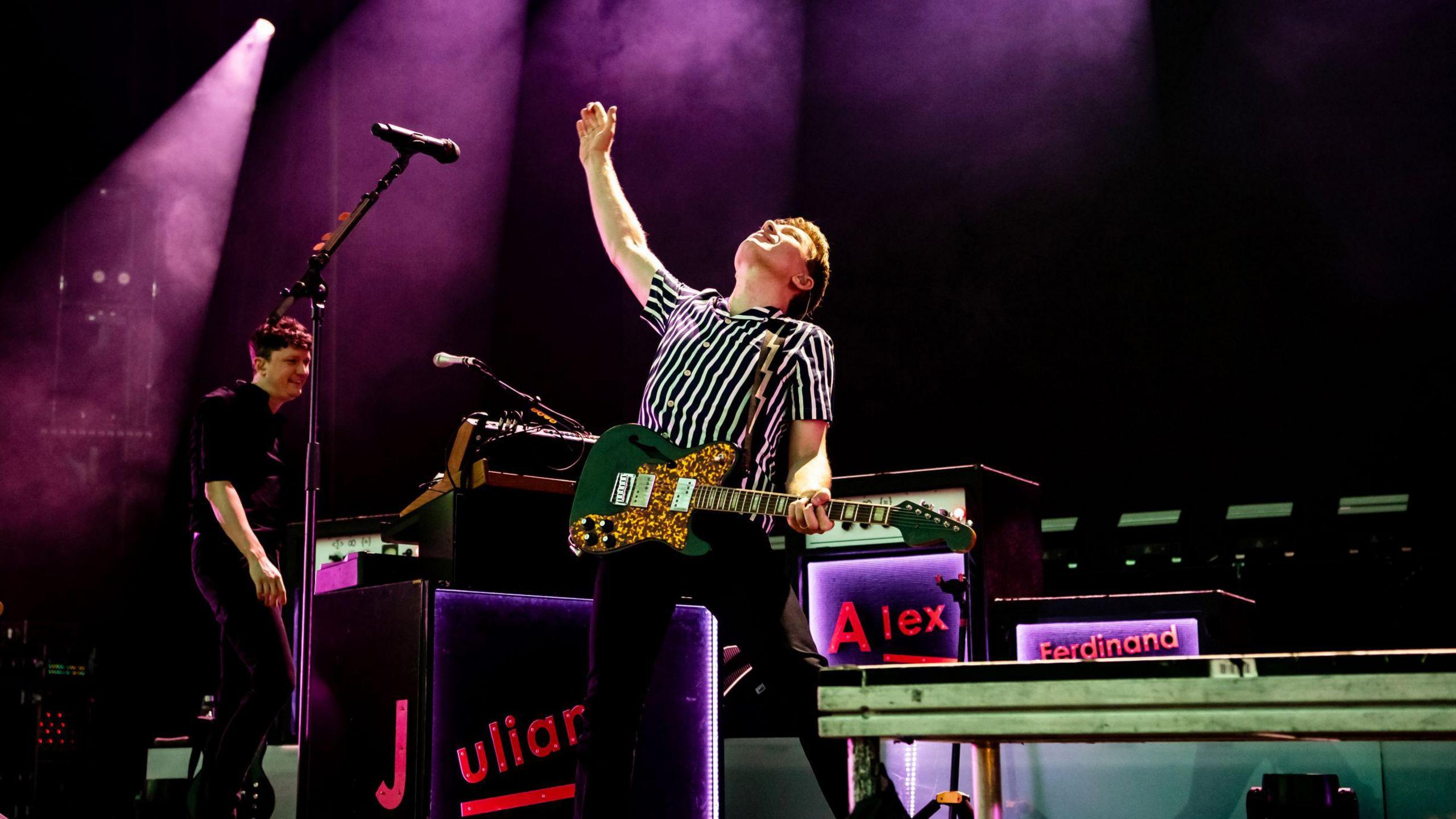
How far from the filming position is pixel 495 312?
7.16 metres

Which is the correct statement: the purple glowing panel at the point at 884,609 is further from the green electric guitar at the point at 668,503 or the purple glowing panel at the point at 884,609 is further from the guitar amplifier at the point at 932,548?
the green electric guitar at the point at 668,503

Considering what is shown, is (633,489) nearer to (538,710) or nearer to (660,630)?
(660,630)

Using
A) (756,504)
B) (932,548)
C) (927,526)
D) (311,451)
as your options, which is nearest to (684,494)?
(756,504)

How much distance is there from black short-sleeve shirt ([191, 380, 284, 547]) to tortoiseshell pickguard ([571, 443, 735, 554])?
2087 mm

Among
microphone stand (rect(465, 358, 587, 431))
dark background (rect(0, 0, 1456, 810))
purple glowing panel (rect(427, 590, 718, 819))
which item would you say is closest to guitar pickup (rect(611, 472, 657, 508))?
purple glowing panel (rect(427, 590, 718, 819))

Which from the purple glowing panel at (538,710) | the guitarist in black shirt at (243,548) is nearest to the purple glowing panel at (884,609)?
the purple glowing panel at (538,710)

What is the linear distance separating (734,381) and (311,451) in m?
1.61

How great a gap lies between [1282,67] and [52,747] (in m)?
7.16

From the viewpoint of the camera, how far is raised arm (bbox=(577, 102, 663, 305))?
3.14m

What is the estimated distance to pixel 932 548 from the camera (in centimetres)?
481

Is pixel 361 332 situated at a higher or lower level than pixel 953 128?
lower

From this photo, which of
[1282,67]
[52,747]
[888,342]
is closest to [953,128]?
[888,342]

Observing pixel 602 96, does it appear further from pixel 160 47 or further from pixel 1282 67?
pixel 1282 67

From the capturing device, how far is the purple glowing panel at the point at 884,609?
4777 millimetres
